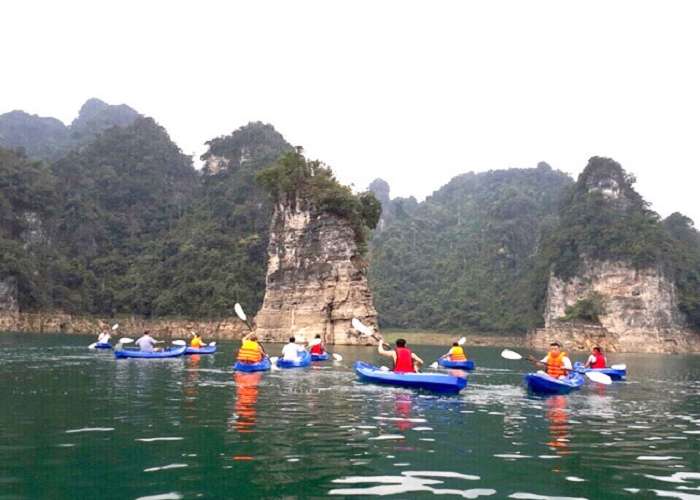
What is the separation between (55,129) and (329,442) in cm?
12551

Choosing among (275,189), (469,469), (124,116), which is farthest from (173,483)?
(124,116)

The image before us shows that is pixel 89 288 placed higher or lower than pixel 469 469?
higher

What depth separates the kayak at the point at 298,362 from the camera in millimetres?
23638

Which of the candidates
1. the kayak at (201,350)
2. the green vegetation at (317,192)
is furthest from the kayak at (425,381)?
the green vegetation at (317,192)

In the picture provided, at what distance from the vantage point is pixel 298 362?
24141mm

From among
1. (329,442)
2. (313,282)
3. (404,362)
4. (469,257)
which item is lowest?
(329,442)

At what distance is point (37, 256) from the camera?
2611 inches

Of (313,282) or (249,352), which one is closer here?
(249,352)

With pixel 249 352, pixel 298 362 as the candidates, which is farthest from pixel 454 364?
pixel 249 352

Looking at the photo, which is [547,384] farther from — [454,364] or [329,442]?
[329,442]

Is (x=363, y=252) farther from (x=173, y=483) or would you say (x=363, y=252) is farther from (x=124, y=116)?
(x=124, y=116)

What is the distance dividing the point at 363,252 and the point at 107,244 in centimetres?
3924

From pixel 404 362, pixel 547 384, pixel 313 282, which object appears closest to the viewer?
pixel 547 384

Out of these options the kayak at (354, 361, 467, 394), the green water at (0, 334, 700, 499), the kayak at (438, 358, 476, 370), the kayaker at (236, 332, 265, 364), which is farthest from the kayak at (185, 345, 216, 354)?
the kayak at (354, 361, 467, 394)
